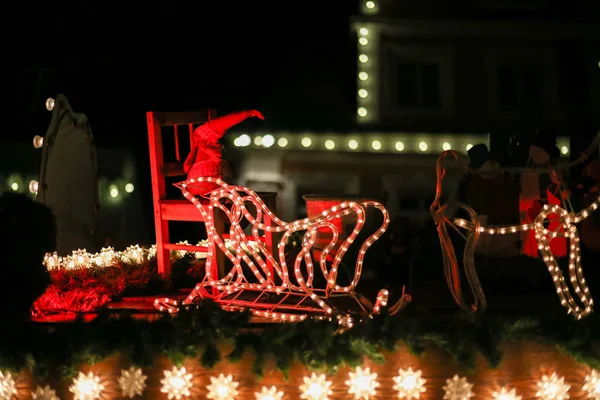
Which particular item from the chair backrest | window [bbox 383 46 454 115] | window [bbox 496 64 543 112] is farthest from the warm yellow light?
the chair backrest

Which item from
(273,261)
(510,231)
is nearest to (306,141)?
(273,261)

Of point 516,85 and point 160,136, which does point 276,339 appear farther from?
point 516,85

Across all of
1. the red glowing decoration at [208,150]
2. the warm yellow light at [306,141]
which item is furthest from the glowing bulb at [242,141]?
the red glowing decoration at [208,150]

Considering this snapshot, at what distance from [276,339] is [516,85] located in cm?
662

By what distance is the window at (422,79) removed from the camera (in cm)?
1005

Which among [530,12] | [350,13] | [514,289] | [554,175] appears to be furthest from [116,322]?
[530,12]

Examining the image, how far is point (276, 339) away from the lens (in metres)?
4.67

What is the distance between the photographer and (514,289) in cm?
711

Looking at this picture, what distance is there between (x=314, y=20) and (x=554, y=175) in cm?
529

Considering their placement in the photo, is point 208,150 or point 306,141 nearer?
point 208,150

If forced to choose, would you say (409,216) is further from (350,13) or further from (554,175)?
(554,175)

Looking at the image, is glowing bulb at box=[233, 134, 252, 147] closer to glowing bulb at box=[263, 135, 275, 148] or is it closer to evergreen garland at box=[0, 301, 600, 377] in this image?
glowing bulb at box=[263, 135, 275, 148]

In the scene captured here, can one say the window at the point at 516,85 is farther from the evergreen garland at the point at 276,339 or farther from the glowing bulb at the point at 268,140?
the evergreen garland at the point at 276,339

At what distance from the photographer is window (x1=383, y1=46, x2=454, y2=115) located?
33.0ft
